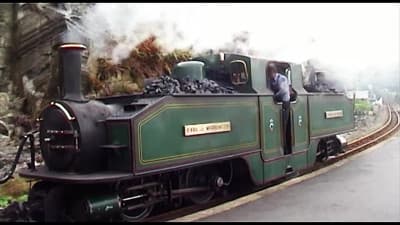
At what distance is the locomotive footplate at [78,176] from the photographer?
4500mm

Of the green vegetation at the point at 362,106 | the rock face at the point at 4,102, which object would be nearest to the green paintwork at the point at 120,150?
the rock face at the point at 4,102

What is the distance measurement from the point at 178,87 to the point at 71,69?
1.27 m

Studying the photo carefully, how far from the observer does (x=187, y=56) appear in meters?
12.3

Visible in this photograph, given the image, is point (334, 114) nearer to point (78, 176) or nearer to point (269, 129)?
point (269, 129)

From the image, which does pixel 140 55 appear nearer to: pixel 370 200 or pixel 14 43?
pixel 14 43

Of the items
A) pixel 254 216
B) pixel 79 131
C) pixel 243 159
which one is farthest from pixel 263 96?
pixel 79 131

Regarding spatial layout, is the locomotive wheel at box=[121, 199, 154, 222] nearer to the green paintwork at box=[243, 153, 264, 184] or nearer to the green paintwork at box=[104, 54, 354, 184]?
the green paintwork at box=[104, 54, 354, 184]

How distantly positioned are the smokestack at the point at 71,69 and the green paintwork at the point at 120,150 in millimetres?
519

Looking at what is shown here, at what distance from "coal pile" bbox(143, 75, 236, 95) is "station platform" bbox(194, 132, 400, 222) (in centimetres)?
148

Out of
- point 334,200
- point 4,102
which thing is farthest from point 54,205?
point 4,102

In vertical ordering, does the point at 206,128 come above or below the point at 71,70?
below

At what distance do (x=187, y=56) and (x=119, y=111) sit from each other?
7.24 meters

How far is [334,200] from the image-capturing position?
18.8 ft

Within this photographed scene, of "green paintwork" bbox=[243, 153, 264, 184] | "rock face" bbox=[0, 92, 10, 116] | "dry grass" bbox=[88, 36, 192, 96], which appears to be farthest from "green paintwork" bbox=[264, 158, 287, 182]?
"rock face" bbox=[0, 92, 10, 116]
